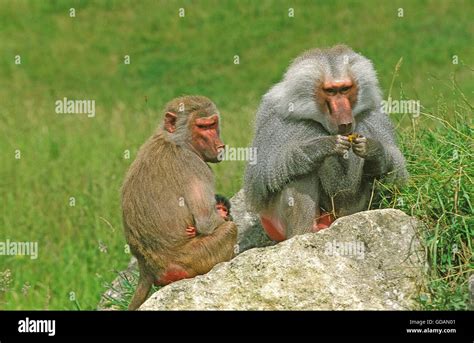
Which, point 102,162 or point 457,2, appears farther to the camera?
point 457,2

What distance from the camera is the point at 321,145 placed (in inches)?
326

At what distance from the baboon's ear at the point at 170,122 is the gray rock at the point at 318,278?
50.4 inches

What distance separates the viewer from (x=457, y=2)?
24297mm

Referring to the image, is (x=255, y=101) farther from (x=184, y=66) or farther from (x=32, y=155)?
(x=32, y=155)

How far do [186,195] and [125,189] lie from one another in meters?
0.49

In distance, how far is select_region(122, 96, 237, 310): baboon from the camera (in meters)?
7.83

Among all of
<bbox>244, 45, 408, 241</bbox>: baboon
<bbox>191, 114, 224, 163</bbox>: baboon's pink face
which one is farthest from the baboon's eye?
<bbox>191, 114, 224, 163</bbox>: baboon's pink face

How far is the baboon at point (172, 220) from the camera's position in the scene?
7.83 m

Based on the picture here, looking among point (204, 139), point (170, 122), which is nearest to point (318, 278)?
point (204, 139)

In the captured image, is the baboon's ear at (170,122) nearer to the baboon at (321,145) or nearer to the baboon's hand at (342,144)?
the baboon at (321,145)

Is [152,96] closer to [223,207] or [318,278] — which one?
[223,207]

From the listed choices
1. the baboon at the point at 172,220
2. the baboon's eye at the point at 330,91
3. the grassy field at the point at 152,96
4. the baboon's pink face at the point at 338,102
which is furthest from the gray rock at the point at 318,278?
the baboon's eye at the point at 330,91

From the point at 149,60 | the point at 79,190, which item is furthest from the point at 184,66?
the point at 79,190

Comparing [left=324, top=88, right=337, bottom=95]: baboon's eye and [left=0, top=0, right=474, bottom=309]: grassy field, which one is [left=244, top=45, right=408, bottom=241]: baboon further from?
[left=0, top=0, right=474, bottom=309]: grassy field
